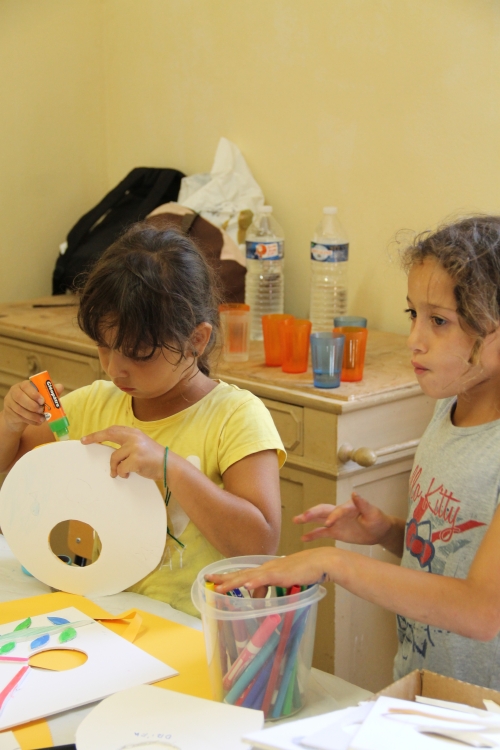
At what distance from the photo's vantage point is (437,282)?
98cm

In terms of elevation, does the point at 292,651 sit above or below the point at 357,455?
above

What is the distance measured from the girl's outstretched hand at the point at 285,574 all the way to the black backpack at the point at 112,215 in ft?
6.31

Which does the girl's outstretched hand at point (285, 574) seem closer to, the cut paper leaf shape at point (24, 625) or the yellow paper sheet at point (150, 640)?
the yellow paper sheet at point (150, 640)

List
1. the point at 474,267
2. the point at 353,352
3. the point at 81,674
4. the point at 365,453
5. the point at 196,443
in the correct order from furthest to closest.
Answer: the point at 353,352 < the point at 365,453 < the point at 196,443 < the point at 474,267 < the point at 81,674

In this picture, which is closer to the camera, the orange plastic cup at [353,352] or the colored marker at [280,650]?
the colored marker at [280,650]

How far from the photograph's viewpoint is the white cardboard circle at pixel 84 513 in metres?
1.02

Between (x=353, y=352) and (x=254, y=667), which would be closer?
(x=254, y=667)

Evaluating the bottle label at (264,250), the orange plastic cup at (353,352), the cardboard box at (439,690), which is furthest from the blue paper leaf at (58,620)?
the bottle label at (264,250)

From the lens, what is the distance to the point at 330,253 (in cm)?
206

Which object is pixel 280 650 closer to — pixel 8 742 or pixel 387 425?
pixel 8 742

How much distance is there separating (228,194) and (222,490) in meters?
1.51

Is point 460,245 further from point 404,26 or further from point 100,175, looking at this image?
point 100,175

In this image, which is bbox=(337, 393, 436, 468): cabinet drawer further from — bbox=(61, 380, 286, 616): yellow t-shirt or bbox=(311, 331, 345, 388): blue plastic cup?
bbox=(61, 380, 286, 616): yellow t-shirt

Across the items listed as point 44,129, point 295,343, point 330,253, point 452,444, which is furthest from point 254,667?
point 44,129
